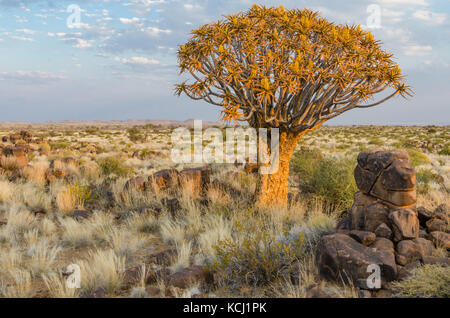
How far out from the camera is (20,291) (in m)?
4.57

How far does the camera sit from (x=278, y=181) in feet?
26.9

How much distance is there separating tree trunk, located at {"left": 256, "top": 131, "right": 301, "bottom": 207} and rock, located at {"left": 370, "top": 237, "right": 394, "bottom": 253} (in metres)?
3.23

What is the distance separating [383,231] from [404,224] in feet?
1.05

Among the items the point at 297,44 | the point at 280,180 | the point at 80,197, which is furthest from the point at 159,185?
the point at 297,44

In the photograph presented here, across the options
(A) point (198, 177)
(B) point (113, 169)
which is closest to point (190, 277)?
(A) point (198, 177)

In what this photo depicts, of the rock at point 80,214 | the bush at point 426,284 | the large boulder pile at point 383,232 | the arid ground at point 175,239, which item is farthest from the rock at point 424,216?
the rock at point 80,214

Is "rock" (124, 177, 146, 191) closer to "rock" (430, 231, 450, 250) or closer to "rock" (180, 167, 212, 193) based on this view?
"rock" (180, 167, 212, 193)

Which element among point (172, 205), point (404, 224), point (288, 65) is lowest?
point (172, 205)

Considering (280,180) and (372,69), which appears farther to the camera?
(280,180)

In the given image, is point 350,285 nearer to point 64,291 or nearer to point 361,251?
point 361,251

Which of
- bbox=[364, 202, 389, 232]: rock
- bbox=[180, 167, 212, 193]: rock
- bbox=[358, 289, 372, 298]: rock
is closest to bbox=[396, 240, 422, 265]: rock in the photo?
bbox=[364, 202, 389, 232]: rock

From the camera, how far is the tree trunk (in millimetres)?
8022

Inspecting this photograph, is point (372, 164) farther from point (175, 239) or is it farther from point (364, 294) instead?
point (175, 239)
